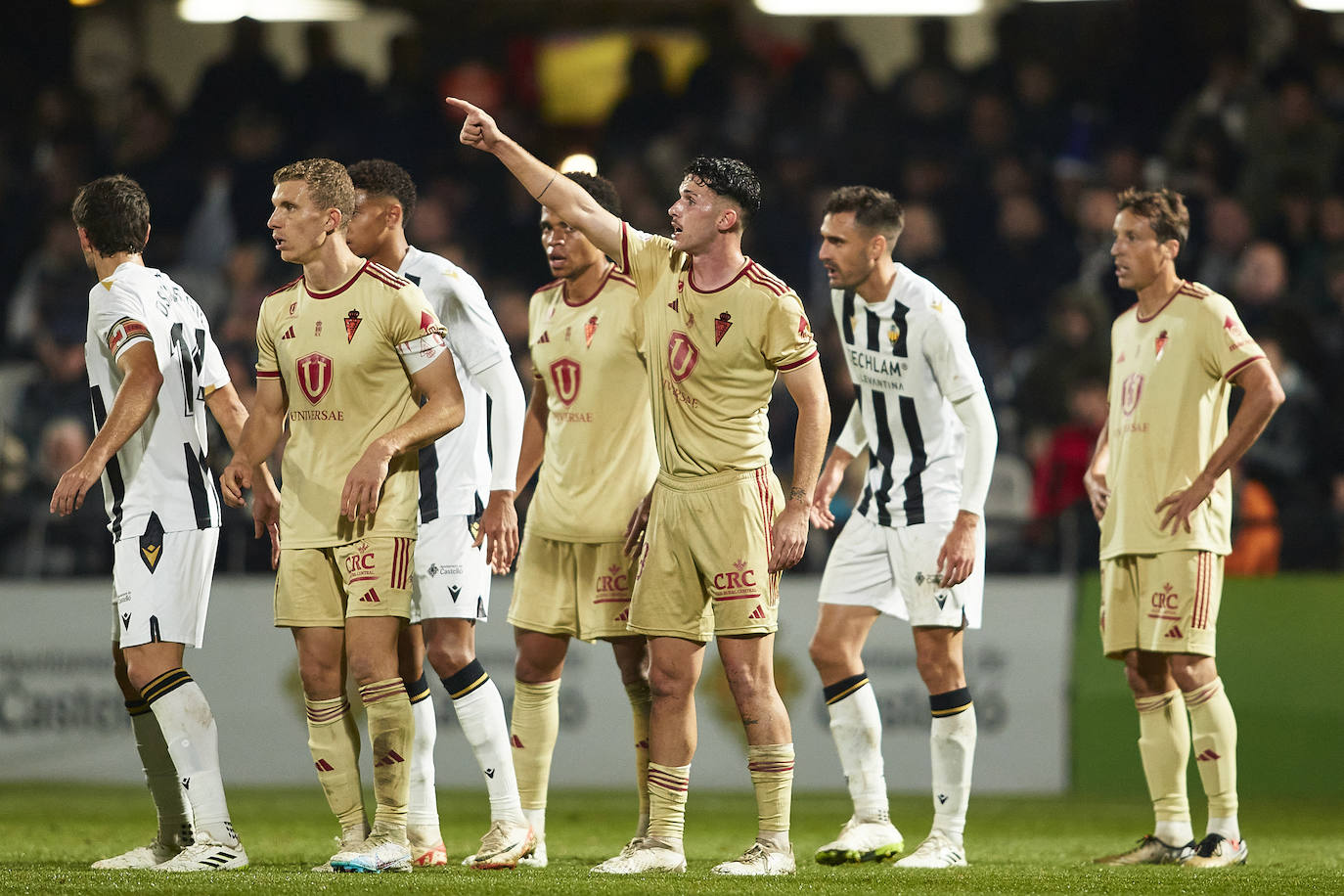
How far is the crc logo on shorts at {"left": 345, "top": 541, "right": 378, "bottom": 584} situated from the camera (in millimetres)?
5531

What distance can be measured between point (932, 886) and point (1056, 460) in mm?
6093

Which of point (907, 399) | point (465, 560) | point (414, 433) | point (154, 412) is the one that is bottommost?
point (465, 560)

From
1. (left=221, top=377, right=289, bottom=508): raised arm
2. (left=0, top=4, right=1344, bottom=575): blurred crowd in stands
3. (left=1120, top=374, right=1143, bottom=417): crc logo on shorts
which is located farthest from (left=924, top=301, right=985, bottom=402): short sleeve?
(left=0, top=4, right=1344, bottom=575): blurred crowd in stands

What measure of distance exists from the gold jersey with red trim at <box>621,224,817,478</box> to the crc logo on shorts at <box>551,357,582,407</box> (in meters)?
0.86

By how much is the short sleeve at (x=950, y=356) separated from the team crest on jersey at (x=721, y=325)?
1.24 metres

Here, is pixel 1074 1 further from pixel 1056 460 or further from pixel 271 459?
pixel 271 459

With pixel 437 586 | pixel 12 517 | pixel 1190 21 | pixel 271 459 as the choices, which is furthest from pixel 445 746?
pixel 1190 21

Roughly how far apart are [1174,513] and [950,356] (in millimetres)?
1083

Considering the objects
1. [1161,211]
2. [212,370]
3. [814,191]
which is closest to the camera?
[212,370]

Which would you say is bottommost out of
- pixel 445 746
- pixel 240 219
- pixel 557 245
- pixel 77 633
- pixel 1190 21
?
pixel 445 746

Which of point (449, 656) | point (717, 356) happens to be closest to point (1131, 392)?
point (717, 356)

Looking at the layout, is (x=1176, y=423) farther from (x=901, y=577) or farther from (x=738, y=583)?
(x=738, y=583)

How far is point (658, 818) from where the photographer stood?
5.45 metres

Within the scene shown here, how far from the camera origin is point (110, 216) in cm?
587
